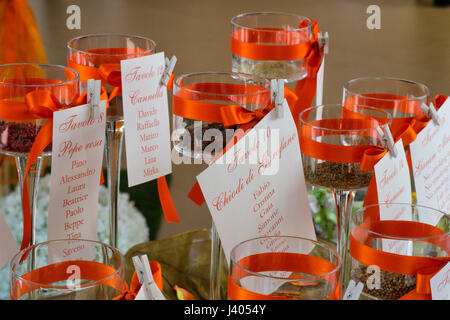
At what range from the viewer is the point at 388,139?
0.81m

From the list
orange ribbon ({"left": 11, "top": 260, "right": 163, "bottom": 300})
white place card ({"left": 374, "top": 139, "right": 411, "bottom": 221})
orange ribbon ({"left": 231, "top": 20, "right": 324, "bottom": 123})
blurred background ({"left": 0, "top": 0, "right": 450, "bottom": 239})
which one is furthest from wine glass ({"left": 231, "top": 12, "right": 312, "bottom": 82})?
blurred background ({"left": 0, "top": 0, "right": 450, "bottom": 239})

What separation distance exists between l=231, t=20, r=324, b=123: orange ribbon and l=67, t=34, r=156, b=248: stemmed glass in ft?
0.51

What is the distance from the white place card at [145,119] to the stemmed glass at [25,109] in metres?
0.08

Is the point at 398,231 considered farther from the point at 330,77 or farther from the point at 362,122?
the point at 330,77

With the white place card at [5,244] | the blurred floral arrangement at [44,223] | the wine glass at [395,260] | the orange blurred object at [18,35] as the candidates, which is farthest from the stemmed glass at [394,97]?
the orange blurred object at [18,35]

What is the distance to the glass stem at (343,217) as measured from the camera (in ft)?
2.84

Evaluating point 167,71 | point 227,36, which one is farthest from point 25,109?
point 227,36

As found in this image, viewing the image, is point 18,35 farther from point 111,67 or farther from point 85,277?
point 85,277

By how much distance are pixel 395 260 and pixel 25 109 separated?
47 cm

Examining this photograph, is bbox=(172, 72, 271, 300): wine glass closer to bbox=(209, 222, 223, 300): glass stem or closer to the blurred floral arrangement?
bbox=(209, 222, 223, 300): glass stem
